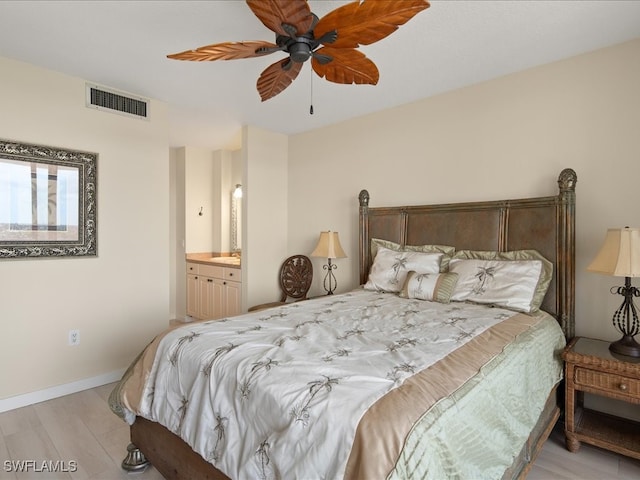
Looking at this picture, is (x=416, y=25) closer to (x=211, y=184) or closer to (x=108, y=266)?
(x=108, y=266)

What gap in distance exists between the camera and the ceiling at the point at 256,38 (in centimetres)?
196

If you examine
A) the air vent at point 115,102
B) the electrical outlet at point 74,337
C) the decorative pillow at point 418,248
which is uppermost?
the air vent at point 115,102

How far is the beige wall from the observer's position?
2299 millimetres

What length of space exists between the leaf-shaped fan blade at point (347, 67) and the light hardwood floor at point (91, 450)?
237 cm

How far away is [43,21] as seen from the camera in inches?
82.4

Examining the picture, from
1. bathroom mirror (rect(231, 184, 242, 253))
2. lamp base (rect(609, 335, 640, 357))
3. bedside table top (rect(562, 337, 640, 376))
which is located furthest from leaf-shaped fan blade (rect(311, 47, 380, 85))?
bathroom mirror (rect(231, 184, 242, 253))

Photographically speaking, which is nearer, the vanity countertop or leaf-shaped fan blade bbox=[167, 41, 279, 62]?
leaf-shaped fan blade bbox=[167, 41, 279, 62]

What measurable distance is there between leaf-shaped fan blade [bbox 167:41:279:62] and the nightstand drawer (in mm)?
2425

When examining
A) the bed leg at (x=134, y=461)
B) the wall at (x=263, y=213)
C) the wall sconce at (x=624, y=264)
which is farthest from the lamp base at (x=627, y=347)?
the wall at (x=263, y=213)

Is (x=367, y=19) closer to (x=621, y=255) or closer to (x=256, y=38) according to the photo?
(x=256, y=38)

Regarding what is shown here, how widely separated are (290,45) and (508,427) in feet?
6.38

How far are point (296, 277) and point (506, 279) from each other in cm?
243

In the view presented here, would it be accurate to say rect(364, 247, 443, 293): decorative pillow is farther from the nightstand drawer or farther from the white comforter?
the nightstand drawer

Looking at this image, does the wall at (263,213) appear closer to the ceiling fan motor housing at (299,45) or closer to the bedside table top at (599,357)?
the ceiling fan motor housing at (299,45)
